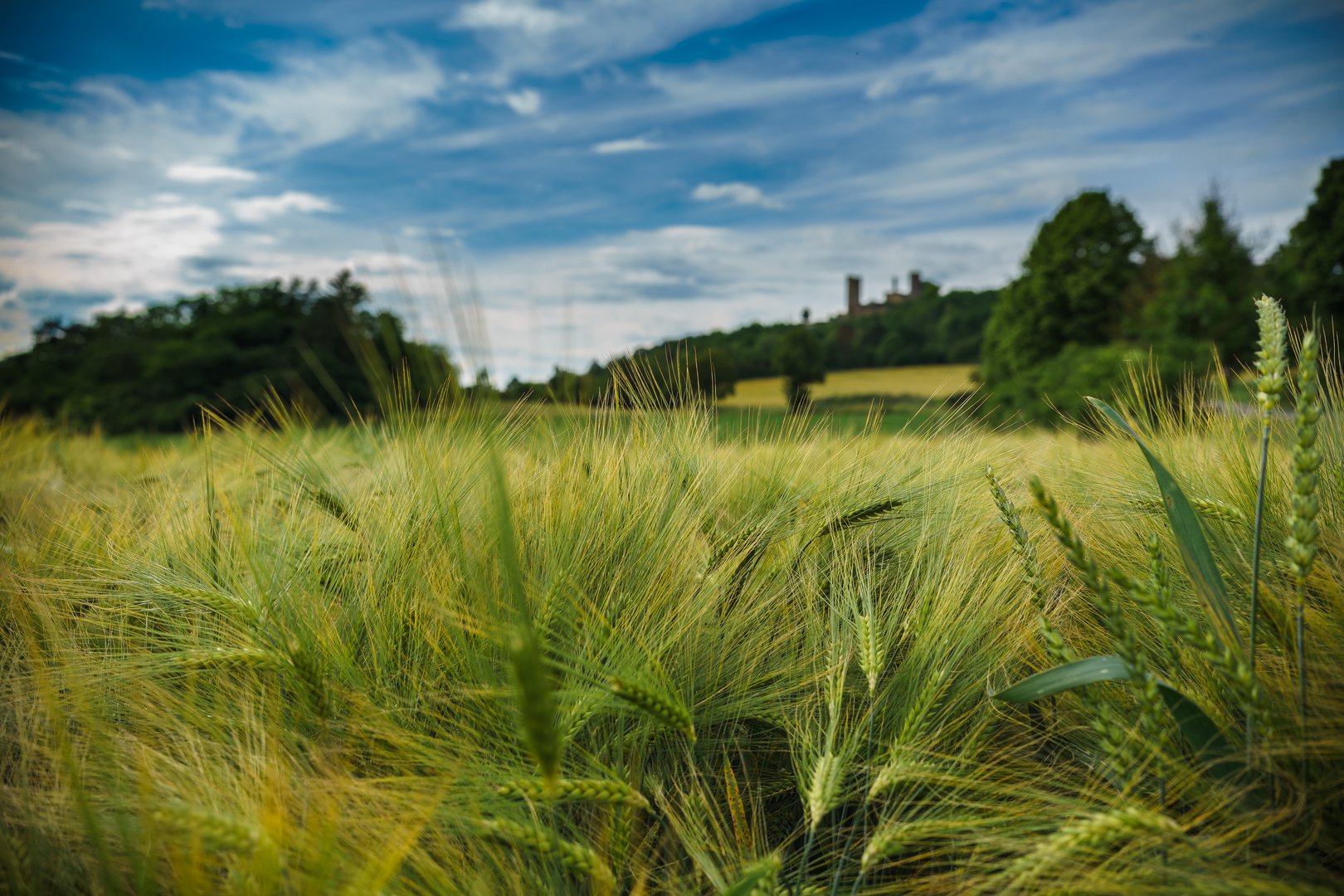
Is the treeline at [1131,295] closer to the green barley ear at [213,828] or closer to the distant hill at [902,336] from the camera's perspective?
the distant hill at [902,336]

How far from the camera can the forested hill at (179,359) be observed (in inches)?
894

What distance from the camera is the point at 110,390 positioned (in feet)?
79.5

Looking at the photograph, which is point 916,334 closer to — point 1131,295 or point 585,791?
point 1131,295

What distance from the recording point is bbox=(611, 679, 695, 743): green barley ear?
2.65 feet

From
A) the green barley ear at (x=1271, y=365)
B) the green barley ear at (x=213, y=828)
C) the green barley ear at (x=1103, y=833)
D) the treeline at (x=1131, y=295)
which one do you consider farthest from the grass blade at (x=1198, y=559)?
the treeline at (x=1131, y=295)

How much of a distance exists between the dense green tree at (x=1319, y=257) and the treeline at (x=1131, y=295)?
0.02 meters

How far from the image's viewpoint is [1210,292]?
52.3 ft

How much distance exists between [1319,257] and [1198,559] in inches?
915

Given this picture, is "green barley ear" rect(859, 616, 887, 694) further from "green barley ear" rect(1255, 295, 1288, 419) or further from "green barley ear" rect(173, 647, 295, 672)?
"green barley ear" rect(173, 647, 295, 672)

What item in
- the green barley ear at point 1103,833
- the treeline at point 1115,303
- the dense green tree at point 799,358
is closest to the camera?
the green barley ear at point 1103,833

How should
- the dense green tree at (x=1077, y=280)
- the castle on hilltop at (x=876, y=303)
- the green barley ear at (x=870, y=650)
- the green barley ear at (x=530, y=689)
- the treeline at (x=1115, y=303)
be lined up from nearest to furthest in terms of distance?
1. the green barley ear at (x=530, y=689)
2. the green barley ear at (x=870, y=650)
3. the treeline at (x=1115, y=303)
4. the dense green tree at (x=1077, y=280)
5. the castle on hilltop at (x=876, y=303)

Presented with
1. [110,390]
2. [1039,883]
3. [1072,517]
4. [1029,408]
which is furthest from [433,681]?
[110,390]

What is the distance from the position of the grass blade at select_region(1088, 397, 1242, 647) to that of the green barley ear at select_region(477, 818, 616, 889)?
89 cm

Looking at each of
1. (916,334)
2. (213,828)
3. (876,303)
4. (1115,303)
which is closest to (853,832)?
(213,828)
